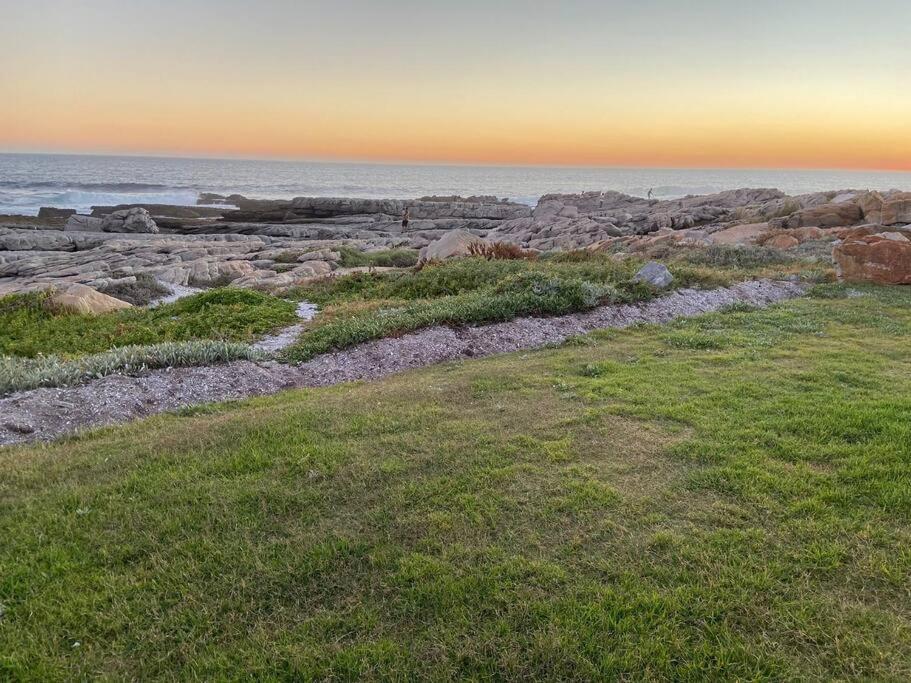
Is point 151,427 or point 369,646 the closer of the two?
point 369,646

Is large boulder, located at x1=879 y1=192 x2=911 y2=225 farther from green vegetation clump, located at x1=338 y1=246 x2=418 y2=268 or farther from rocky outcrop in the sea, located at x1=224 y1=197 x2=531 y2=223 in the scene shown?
rocky outcrop in the sea, located at x1=224 y1=197 x2=531 y2=223

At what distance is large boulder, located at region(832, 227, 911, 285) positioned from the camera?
1573cm

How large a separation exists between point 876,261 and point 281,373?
1611 centimetres

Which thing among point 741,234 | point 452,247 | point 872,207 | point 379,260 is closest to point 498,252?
point 452,247

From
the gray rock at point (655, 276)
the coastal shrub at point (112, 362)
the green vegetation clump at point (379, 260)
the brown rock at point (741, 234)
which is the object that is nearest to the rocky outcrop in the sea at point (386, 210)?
the brown rock at point (741, 234)

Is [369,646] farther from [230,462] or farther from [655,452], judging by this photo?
[655,452]

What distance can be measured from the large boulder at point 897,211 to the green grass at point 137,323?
2902cm

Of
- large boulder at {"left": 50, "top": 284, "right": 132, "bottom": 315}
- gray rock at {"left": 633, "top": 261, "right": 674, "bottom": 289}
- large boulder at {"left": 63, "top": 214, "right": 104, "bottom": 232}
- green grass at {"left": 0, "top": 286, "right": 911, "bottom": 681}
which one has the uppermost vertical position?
large boulder at {"left": 63, "top": 214, "right": 104, "bottom": 232}

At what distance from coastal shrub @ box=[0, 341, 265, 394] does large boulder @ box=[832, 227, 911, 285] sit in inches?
629

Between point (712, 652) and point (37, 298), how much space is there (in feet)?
55.7

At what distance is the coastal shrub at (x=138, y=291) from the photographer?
61.3 feet

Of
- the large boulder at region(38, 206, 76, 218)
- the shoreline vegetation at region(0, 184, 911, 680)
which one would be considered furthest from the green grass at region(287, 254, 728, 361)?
the large boulder at region(38, 206, 76, 218)

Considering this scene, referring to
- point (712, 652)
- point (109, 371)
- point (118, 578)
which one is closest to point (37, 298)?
point (109, 371)

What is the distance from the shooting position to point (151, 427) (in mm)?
7172
